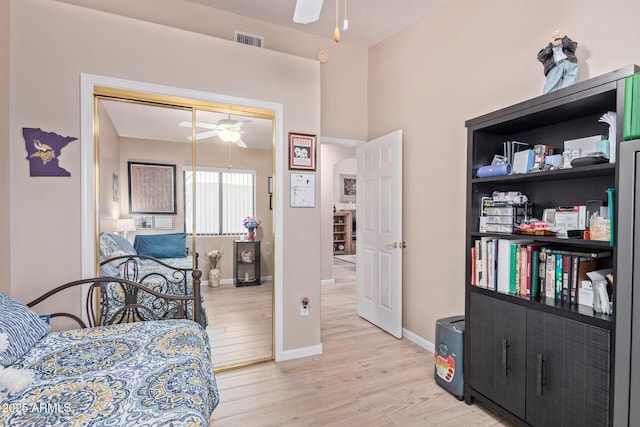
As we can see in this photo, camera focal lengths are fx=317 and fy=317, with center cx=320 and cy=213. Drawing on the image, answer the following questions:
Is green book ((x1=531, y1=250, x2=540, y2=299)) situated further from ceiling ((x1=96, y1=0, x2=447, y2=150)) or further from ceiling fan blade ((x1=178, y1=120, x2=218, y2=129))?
ceiling fan blade ((x1=178, y1=120, x2=218, y2=129))

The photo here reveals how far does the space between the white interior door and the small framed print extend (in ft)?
3.02

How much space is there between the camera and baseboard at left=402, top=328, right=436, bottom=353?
120 inches

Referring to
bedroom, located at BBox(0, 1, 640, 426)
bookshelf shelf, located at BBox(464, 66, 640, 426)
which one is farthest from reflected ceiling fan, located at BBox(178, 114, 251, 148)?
bookshelf shelf, located at BBox(464, 66, 640, 426)

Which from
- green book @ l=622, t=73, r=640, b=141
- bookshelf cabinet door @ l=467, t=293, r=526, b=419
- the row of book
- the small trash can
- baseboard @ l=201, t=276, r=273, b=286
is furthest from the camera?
baseboard @ l=201, t=276, r=273, b=286

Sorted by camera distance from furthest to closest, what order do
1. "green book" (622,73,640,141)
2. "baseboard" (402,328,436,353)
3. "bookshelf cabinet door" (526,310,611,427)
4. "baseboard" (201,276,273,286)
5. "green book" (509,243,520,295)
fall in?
"baseboard" (402,328,436,353) → "baseboard" (201,276,273,286) → "green book" (509,243,520,295) → "bookshelf cabinet door" (526,310,611,427) → "green book" (622,73,640,141)

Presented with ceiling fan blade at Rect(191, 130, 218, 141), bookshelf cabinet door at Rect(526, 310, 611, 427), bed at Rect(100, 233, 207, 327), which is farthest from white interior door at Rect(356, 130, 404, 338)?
bed at Rect(100, 233, 207, 327)

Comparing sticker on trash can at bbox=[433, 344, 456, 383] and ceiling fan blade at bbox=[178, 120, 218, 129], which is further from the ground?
ceiling fan blade at bbox=[178, 120, 218, 129]

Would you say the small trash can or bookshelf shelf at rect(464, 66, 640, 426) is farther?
the small trash can

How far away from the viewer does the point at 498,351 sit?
2.05m

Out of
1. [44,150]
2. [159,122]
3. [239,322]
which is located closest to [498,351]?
[239,322]

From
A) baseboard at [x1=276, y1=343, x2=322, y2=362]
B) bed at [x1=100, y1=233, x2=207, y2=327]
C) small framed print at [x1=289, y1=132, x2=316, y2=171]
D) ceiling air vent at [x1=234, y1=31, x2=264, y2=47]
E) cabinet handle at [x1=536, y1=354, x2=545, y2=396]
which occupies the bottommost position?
baseboard at [x1=276, y1=343, x2=322, y2=362]

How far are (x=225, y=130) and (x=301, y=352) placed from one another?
2.12 m

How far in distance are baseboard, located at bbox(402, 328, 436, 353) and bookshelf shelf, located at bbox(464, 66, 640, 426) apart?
31.9 inches

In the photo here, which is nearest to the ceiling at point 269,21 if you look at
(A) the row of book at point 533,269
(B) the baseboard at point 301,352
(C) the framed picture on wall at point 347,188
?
(B) the baseboard at point 301,352
